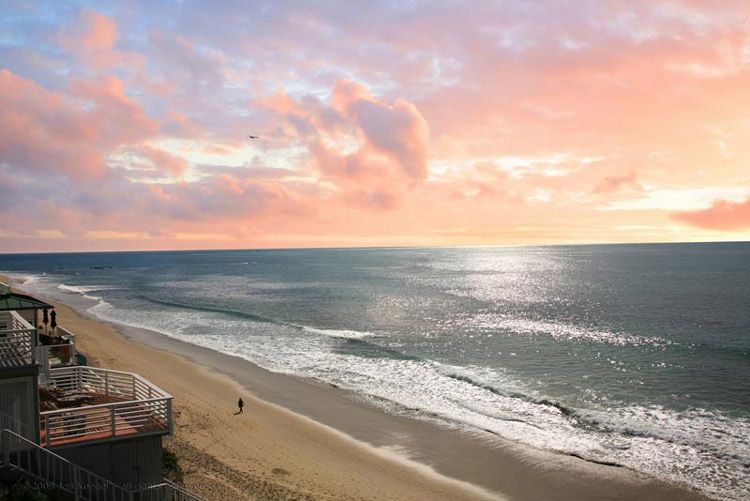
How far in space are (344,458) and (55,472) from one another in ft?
44.5

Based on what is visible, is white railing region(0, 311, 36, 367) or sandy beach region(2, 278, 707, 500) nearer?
white railing region(0, 311, 36, 367)

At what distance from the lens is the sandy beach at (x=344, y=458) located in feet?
67.7

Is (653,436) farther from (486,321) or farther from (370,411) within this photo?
(486,321)

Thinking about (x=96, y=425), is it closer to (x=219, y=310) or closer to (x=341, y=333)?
(x=341, y=333)

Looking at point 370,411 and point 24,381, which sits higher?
point 24,381

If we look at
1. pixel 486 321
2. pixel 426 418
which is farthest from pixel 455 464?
pixel 486 321

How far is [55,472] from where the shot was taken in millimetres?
12914

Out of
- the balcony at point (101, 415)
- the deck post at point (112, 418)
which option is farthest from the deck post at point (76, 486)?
the deck post at point (112, 418)

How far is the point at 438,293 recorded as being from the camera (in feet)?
330

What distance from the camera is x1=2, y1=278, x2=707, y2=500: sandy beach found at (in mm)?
20625

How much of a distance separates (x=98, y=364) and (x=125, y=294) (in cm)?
7044

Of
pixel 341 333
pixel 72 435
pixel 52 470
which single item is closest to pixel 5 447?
pixel 52 470

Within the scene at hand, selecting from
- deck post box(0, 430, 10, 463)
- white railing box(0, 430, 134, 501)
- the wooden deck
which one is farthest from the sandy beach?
deck post box(0, 430, 10, 463)

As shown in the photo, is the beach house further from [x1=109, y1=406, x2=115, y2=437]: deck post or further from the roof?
the roof
